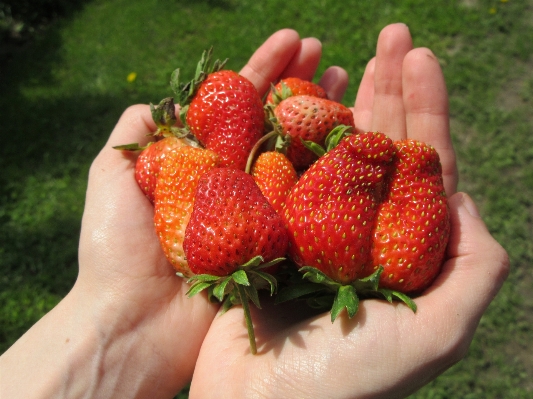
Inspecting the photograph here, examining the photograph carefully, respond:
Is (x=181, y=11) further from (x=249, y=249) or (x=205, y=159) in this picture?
(x=249, y=249)

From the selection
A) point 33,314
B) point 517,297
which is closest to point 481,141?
point 517,297

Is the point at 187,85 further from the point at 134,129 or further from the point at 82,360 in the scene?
the point at 82,360

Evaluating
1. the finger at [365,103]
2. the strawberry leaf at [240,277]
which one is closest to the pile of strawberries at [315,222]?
the strawberry leaf at [240,277]

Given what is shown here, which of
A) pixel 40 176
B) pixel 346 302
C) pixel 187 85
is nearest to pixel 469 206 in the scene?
pixel 346 302

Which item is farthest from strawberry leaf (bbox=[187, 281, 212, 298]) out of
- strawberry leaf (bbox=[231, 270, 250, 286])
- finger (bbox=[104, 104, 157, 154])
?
finger (bbox=[104, 104, 157, 154])

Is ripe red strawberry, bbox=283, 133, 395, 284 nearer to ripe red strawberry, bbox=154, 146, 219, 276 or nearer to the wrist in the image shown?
ripe red strawberry, bbox=154, 146, 219, 276

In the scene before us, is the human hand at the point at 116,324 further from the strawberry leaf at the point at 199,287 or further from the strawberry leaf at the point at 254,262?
the strawberry leaf at the point at 254,262
